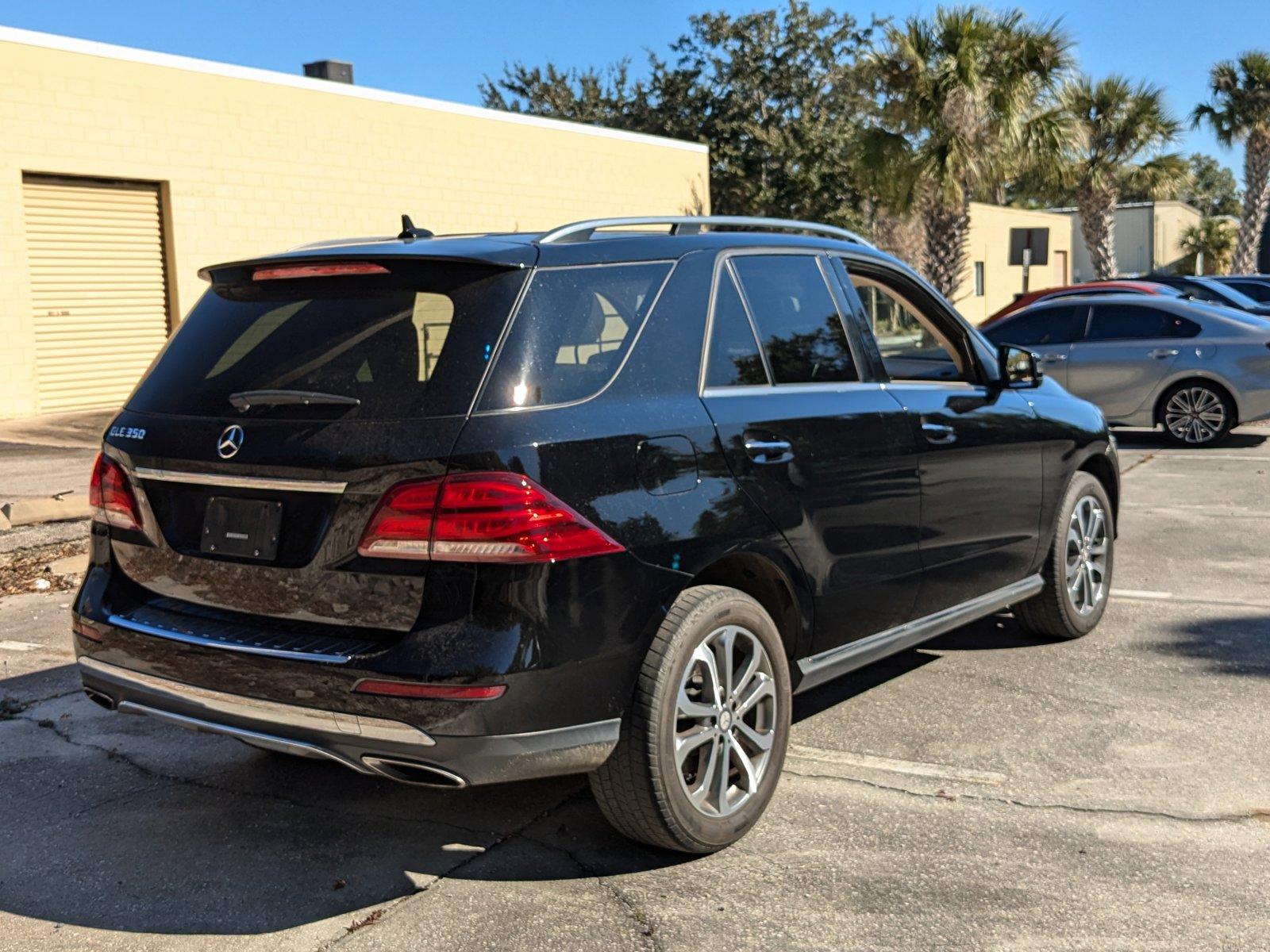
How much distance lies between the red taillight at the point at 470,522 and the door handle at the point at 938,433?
78.3 inches

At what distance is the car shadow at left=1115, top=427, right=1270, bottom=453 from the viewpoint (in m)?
14.0

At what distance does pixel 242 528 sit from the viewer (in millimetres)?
3744

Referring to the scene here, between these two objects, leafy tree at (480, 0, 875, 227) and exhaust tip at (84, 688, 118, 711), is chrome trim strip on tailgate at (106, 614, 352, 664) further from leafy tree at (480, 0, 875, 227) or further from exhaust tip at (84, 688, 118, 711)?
leafy tree at (480, 0, 875, 227)

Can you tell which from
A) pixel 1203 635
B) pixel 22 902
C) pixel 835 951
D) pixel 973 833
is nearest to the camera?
pixel 835 951

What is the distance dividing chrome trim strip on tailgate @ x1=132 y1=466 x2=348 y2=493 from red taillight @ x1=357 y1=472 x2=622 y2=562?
0.59 feet

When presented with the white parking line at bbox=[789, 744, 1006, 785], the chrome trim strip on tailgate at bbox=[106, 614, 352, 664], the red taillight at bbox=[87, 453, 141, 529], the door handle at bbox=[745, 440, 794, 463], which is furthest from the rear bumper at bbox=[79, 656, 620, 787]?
the white parking line at bbox=[789, 744, 1006, 785]

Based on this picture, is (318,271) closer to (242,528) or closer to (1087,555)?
(242,528)

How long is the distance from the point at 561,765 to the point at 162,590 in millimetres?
1288

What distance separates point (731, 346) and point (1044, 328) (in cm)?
1137

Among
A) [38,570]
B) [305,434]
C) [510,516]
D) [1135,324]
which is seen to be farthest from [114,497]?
[1135,324]

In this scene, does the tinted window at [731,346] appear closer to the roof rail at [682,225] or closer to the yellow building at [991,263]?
the roof rail at [682,225]

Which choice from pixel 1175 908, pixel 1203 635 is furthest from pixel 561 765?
pixel 1203 635

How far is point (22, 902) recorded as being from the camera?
3768 mm

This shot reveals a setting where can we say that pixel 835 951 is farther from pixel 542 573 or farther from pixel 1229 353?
pixel 1229 353
